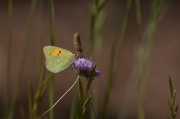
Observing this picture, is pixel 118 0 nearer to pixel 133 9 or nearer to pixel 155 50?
pixel 133 9

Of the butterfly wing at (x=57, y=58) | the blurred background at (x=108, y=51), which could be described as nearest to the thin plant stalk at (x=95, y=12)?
the butterfly wing at (x=57, y=58)

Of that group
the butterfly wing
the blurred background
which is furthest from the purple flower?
the blurred background

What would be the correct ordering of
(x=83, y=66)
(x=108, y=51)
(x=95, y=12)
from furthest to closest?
(x=108, y=51)
(x=95, y=12)
(x=83, y=66)

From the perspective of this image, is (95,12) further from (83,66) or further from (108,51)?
(108,51)

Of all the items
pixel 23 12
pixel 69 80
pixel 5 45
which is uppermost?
pixel 23 12

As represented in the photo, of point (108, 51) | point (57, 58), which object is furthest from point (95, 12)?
point (108, 51)

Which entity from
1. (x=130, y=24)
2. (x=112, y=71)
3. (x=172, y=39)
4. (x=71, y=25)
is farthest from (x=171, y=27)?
(x=112, y=71)

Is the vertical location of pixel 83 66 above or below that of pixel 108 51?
below
